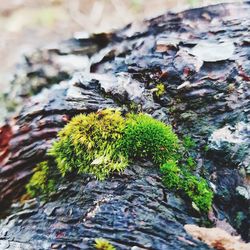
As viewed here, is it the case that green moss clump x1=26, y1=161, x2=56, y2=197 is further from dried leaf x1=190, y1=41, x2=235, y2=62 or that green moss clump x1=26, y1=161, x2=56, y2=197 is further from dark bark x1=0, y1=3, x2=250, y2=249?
dried leaf x1=190, y1=41, x2=235, y2=62

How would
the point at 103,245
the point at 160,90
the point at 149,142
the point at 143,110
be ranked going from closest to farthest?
1. the point at 103,245
2. the point at 149,142
3. the point at 143,110
4. the point at 160,90

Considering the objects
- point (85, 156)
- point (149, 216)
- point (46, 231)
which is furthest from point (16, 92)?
point (149, 216)

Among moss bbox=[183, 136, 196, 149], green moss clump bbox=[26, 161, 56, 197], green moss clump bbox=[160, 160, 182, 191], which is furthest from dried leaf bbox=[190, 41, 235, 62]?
green moss clump bbox=[26, 161, 56, 197]

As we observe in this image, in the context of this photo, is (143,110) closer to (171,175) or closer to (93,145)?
(93,145)

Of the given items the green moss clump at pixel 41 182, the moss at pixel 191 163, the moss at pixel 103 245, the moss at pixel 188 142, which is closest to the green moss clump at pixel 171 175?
the moss at pixel 191 163

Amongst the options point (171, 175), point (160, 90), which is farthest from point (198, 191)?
point (160, 90)

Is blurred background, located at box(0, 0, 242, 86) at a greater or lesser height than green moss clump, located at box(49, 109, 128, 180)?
greater

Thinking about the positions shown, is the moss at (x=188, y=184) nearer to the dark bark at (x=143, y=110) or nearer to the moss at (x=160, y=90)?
the dark bark at (x=143, y=110)
